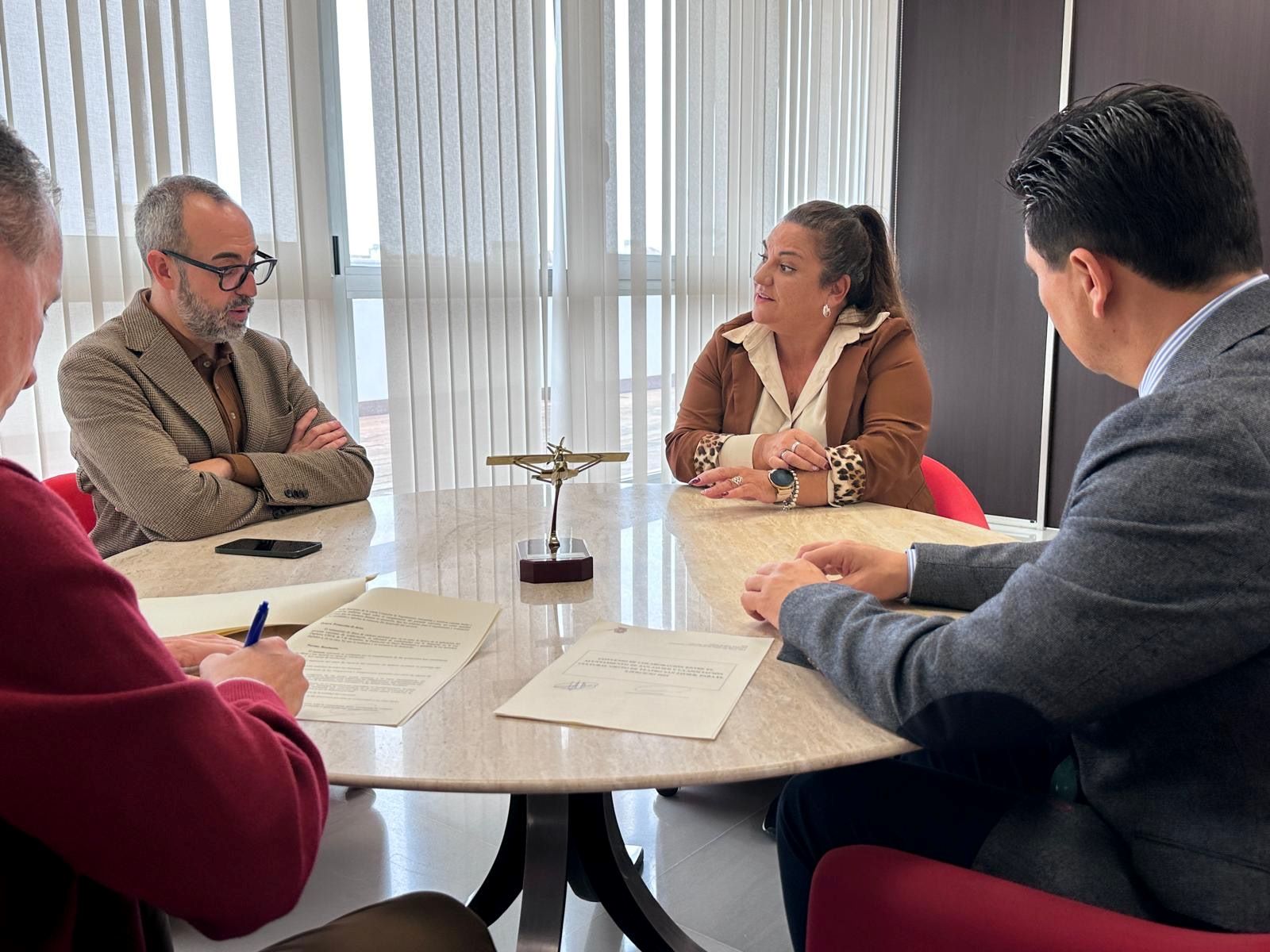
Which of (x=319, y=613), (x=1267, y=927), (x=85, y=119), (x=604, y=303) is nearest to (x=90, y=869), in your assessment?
(x=319, y=613)

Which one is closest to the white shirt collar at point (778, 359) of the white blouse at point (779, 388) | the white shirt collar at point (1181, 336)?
the white blouse at point (779, 388)

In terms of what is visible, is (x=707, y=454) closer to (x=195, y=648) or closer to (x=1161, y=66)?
(x=195, y=648)

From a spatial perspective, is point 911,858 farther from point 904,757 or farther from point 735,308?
point 735,308

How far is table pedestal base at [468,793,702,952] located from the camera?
153 cm

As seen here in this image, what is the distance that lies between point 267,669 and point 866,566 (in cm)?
90

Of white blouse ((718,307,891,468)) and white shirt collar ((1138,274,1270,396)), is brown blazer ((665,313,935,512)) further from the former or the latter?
white shirt collar ((1138,274,1270,396))

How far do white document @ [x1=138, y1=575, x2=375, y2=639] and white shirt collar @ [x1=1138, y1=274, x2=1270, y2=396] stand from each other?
1.14m

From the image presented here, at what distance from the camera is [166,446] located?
2.08 meters

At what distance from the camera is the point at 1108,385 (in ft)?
15.7

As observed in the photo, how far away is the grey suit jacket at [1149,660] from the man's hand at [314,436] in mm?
1637

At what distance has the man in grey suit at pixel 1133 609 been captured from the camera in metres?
0.96

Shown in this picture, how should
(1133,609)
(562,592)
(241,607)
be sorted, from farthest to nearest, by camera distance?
(562,592), (241,607), (1133,609)

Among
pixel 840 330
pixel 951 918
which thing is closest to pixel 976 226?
pixel 840 330

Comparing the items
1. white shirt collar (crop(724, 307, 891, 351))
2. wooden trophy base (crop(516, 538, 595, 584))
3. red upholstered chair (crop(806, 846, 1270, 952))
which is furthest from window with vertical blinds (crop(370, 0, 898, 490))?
red upholstered chair (crop(806, 846, 1270, 952))
